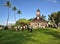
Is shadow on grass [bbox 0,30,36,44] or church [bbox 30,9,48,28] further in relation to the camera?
church [bbox 30,9,48,28]

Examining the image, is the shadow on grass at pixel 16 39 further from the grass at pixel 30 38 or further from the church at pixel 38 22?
the church at pixel 38 22

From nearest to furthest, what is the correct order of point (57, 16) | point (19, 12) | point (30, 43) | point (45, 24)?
point (30, 43) < point (45, 24) < point (57, 16) < point (19, 12)

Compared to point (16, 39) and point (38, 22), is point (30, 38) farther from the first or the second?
point (38, 22)

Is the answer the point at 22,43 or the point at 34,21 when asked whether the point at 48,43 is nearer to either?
the point at 22,43

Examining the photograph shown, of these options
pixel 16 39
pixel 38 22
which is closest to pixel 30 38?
pixel 16 39

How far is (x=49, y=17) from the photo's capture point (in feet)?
428

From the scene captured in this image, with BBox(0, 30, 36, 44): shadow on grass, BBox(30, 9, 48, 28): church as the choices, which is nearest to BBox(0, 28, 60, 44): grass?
BBox(0, 30, 36, 44): shadow on grass

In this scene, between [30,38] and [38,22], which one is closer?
[30,38]

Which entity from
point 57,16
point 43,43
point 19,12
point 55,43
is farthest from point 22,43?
point 19,12

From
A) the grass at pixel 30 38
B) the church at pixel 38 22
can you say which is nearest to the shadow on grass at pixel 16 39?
the grass at pixel 30 38

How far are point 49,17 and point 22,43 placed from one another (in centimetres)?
10201

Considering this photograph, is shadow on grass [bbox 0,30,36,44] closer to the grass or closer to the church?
the grass

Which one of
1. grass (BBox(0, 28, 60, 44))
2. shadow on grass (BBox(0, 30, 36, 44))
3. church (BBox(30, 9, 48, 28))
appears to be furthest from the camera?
church (BBox(30, 9, 48, 28))

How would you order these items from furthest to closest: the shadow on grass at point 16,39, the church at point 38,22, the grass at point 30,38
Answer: the church at point 38,22
the shadow on grass at point 16,39
the grass at point 30,38
